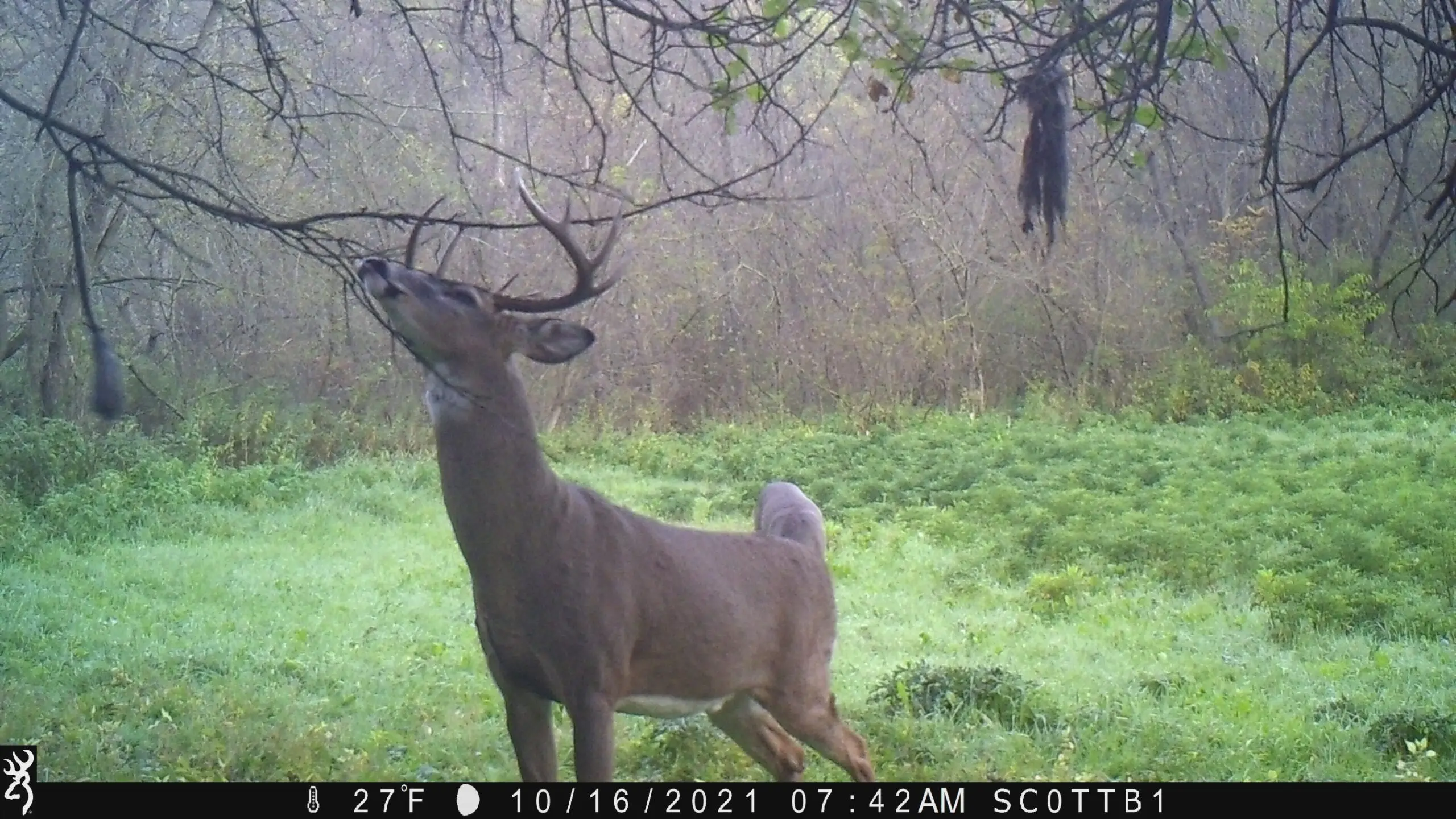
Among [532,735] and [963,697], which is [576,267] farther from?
[963,697]

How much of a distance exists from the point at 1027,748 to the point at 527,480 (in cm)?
230

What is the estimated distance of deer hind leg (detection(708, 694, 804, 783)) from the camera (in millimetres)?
4414

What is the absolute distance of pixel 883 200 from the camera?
15133 millimetres

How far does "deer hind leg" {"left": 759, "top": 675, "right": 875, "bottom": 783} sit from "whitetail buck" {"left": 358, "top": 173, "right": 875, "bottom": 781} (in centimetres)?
17

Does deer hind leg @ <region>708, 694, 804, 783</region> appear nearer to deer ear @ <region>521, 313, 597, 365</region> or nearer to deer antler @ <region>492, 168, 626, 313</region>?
deer ear @ <region>521, 313, 597, 365</region>

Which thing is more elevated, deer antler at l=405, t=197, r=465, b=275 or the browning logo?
deer antler at l=405, t=197, r=465, b=275

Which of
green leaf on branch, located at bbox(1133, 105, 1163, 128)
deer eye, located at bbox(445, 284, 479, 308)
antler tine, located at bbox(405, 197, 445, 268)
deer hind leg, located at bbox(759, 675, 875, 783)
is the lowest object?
deer hind leg, located at bbox(759, 675, 875, 783)

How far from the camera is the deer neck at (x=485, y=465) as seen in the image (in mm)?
3678

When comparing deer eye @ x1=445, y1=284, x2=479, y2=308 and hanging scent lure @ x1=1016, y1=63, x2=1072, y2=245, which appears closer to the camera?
deer eye @ x1=445, y1=284, x2=479, y2=308

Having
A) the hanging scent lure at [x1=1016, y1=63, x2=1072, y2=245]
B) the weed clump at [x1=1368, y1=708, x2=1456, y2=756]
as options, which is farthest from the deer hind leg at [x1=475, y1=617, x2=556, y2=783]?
the weed clump at [x1=1368, y1=708, x2=1456, y2=756]

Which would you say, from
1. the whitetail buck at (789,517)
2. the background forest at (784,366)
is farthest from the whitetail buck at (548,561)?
the whitetail buck at (789,517)

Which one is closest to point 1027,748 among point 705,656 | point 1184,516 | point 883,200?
point 705,656

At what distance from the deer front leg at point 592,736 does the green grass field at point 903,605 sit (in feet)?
3.25

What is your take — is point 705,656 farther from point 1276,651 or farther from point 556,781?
point 1276,651
